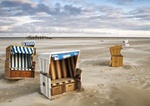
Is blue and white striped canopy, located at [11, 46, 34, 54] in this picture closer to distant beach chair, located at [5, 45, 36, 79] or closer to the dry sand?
distant beach chair, located at [5, 45, 36, 79]

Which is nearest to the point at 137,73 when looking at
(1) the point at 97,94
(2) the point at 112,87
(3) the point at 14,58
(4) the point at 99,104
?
(2) the point at 112,87

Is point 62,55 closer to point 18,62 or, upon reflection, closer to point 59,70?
point 59,70

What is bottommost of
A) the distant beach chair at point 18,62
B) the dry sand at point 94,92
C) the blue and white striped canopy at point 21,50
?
the dry sand at point 94,92

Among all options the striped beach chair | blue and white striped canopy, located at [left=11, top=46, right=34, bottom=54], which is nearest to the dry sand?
the striped beach chair

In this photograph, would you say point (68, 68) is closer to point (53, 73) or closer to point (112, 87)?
point (53, 73)

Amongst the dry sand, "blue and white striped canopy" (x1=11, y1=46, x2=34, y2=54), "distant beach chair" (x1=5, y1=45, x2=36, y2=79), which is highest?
"blue and white striped canopy" (x1=11, y1=46, x2=34, y2=54)

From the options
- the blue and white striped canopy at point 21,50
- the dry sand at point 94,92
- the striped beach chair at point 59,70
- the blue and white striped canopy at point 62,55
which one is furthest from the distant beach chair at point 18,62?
the blue and white striped canopy at point 62,55

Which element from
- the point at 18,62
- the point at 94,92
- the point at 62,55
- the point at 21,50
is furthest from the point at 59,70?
the point at 18,62

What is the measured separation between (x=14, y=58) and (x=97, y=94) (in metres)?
5.61

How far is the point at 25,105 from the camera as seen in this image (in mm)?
8570

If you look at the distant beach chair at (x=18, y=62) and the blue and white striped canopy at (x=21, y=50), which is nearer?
the blue and white striped canopy at (x=21, y=50)

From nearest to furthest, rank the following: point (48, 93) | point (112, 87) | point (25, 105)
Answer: point (25, 105)
point (48, 93)
point (112, 87)

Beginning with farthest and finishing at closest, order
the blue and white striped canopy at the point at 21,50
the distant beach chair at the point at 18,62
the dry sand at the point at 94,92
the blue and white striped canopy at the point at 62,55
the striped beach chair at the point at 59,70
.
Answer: the distant beach chair at the point at 18,62 < the blue and white striped canopy at the point at 21,50 < the striped beach chair at the point at 59,70 < the blue and white striped canopy at the point at 62,55 < the dry sand at the point at 94,92

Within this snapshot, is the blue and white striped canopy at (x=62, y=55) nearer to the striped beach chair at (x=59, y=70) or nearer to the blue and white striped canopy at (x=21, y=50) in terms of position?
the striped beach chair at (x=59, y=70)
